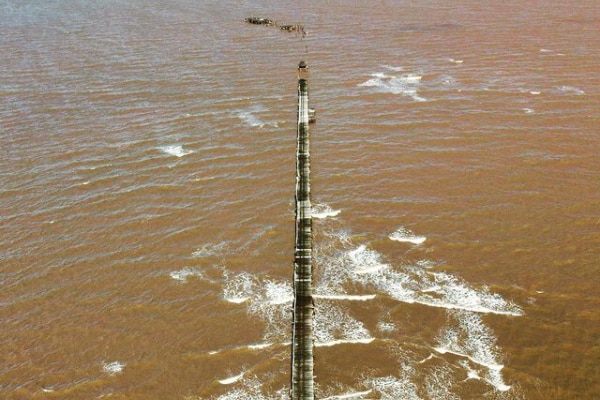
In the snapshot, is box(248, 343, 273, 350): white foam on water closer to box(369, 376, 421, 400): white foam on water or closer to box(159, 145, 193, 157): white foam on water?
box(369, 376, 421, 400): white foam on water

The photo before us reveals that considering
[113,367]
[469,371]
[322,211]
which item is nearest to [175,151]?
[322,211]

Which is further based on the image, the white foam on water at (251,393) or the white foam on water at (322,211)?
the white foam on water at (322,211)

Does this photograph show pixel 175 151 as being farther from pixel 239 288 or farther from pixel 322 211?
pixel 239 288

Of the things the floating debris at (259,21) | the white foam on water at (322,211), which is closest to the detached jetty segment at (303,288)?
the white foam on water at (322,211)

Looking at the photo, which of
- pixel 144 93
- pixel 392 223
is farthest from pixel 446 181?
pixel 144 93

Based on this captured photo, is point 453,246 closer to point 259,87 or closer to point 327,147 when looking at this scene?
point 327,147

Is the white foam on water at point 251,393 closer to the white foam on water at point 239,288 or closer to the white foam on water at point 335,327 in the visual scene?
the white foam on water at point 335,327
